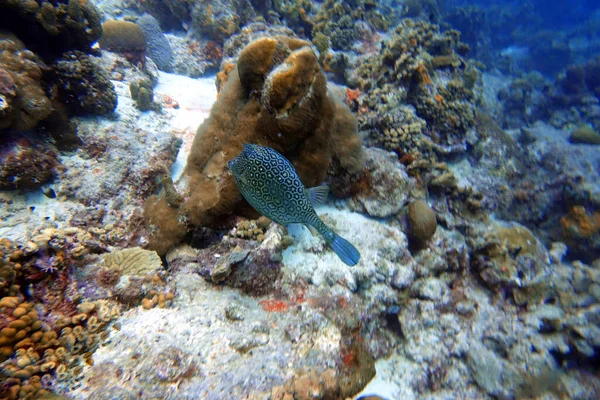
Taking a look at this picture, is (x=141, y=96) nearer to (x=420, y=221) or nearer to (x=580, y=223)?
(x=420, y=221)

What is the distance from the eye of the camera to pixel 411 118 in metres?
7.03

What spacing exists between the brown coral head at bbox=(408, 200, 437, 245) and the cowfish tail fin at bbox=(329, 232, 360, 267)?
2639 millimetres

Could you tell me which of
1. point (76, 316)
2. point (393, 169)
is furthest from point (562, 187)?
point (76, 316)

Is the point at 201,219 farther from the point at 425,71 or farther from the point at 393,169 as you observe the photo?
the point at 425,71

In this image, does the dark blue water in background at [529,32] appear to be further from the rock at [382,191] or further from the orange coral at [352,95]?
the rock at [382,191]

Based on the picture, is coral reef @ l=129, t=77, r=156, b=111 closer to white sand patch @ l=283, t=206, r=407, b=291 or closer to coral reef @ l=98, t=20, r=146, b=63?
coral reef @ l=98, t=20, r=146, b=63

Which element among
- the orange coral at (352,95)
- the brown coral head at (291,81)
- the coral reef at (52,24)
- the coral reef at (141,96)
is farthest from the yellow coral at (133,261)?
the orange coral at (352,95)

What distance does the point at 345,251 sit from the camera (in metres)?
3.39

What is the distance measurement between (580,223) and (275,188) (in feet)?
34.8

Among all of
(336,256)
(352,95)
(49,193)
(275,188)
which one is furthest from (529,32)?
(49,193)

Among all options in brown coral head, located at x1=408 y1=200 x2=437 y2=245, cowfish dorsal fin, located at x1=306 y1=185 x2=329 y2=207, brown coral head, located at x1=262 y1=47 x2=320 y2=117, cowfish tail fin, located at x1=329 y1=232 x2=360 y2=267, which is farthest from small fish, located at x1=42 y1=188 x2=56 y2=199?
brown coral head, located at x1=408 y1=200 x2=437 y2=245

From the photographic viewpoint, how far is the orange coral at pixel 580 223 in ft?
28.6

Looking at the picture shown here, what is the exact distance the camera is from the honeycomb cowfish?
10.3 ft

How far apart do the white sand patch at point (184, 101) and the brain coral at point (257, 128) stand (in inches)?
48.9
